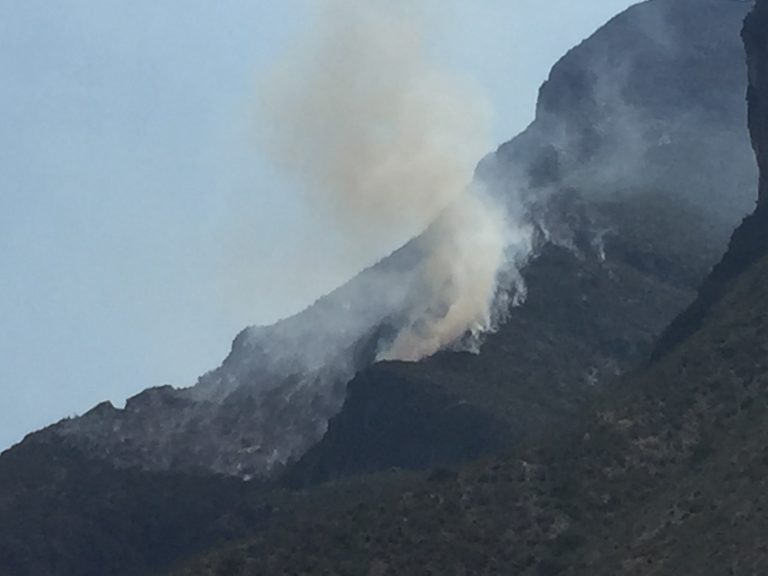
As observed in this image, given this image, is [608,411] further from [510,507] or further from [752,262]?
[752,262]

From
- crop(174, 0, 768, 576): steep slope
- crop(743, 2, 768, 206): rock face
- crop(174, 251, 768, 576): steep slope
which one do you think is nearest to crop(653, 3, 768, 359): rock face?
crop(743, 2, 768, 206): rock face

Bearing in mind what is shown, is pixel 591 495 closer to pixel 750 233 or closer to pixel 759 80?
pixel 750 233

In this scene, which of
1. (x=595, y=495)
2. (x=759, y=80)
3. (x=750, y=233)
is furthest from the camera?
(x=759, y=80)

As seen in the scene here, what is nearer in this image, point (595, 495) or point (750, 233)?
point (595, 495)

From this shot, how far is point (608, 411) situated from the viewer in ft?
499

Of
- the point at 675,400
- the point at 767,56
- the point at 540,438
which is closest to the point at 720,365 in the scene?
the point at 675,400

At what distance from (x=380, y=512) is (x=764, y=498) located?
36603mm

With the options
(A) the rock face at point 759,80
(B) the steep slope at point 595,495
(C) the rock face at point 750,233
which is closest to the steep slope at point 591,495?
(B) the steep slope at point 595,495

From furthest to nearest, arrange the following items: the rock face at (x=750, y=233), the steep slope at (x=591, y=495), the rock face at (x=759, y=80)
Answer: the rock face at (x=759, y=80)
the rock face at (x=750, y=233)
the steep slope at (x=591, y=495)

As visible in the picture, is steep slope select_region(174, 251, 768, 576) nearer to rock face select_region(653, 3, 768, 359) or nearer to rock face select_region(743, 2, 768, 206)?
rock face select_region(653, 3, 768, 359)

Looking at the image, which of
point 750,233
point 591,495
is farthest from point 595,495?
point 750,233

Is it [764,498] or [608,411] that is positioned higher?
[608,411]

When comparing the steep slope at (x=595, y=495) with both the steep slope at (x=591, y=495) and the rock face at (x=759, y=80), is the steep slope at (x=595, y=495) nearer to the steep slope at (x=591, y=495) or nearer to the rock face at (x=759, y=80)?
the steep slope at (x=591, y=495)

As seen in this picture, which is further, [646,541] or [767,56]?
[767,56]
